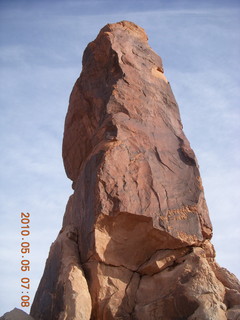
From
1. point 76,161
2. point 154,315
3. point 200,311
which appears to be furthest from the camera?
point 76,161

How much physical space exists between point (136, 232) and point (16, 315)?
289cm

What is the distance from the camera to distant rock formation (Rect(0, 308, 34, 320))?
8.52 metres

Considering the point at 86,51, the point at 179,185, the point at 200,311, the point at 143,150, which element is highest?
the point at 86,51

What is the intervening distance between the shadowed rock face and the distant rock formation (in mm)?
280

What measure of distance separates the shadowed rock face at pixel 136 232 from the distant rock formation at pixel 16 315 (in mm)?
280

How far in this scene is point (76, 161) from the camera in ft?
40.2

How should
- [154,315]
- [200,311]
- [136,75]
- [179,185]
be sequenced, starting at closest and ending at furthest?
[200,311] < [154,315] < [179,185] < [136,75]

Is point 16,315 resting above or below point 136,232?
below

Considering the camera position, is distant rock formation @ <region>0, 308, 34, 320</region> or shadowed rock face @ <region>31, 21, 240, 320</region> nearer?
shadowed rock face @ <region>31, 21, 240, 320</region>

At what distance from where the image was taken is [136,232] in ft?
28.2

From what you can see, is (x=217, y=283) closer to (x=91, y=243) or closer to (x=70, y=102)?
(x=91, y=243)

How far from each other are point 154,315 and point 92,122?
5.42m

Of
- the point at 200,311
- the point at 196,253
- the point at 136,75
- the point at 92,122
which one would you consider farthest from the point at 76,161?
the point at 200,311

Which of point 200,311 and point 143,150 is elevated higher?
point 143,150
